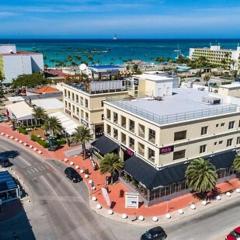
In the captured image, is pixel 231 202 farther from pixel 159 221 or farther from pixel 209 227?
pixel 159 221

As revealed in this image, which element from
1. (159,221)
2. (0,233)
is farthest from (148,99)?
(0,233)

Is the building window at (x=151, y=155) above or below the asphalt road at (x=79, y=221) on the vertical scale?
above

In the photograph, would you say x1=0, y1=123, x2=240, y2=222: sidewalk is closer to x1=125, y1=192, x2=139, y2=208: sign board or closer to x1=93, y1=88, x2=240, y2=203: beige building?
x1=125, y1=192, x2=139, y2=208: sign board

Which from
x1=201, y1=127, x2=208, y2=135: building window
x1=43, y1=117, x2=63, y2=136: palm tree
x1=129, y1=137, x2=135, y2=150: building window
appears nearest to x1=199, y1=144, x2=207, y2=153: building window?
x1=201, y1=127, x2=208, y2=135: building window

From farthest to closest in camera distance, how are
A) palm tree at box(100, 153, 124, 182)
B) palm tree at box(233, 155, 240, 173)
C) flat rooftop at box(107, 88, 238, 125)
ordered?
palm tree at box(233, 155, 240, 173) < palm tree at box(100, 153, 124, 182) < flat rooftop at box(107, 88, 238, 125)

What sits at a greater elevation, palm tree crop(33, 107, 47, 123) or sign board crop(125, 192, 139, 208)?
palm tree crop(33, 107, 47, 123)

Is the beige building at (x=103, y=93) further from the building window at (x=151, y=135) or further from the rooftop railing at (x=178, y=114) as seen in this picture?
the building window at (x=151, y=135)

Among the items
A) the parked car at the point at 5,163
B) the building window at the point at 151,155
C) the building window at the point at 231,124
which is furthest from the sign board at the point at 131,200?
the parked car at the point at 5,163
